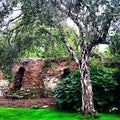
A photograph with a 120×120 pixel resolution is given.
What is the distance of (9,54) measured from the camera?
12867mm

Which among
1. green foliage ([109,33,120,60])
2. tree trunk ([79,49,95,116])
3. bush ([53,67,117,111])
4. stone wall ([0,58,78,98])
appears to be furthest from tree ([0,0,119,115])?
stone wall ([0,58,78,98])

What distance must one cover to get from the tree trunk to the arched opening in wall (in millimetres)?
10061

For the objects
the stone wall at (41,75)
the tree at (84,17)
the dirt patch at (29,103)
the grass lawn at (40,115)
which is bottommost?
the grass lawn at (40,115)

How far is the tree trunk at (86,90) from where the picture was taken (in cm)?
1252

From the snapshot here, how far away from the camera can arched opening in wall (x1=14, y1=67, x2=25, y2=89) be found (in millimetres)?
22125

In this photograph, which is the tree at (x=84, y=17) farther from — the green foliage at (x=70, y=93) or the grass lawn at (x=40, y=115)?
the green foliage at (x=70, y=93)

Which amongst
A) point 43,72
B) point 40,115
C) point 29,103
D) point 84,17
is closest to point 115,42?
point 84,17

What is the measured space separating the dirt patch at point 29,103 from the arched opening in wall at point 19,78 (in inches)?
117

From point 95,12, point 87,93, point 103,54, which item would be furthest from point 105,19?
point 103,54

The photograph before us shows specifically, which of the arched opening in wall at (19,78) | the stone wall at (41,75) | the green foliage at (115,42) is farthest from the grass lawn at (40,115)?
the arched opening in wall at (19,78)

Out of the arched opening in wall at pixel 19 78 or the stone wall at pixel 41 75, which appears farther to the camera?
the arched opening in wall at pixel 19 78

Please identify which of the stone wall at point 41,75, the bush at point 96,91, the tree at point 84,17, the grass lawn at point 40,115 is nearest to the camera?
the tree at point 84,17

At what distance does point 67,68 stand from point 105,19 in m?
9.14

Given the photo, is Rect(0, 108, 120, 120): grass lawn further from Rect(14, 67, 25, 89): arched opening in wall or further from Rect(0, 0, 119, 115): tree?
Rect(14, 67, 25, 89): arched opening in wall
